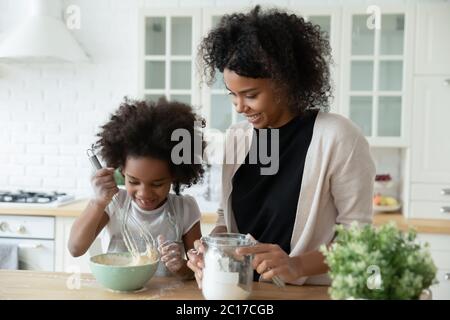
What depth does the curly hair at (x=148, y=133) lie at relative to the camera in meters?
1.27

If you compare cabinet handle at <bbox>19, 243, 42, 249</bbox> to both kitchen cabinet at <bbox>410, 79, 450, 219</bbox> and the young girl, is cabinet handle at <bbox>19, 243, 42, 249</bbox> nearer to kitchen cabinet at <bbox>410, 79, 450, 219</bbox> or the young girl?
the young girl

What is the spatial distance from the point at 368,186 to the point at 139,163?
55 centimetres

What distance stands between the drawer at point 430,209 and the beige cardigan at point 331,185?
158cm

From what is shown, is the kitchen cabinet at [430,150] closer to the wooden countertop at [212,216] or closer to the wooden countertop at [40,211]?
the wooden countertop at [212,216]

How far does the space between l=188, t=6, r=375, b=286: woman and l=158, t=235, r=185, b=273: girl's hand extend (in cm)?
17

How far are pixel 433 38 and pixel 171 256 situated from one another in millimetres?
1998

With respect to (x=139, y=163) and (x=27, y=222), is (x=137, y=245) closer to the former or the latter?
(x=139, y=163)

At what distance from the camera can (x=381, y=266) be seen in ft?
2.37

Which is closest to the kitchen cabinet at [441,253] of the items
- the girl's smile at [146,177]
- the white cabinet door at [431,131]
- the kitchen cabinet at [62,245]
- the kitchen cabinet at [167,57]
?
the white cabinet door at [431,131]

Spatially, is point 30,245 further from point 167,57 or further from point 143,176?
point 143,176

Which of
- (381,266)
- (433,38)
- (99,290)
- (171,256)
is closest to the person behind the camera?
(381,266)

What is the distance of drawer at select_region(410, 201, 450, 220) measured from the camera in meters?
2.58

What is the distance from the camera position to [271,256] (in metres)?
0.95

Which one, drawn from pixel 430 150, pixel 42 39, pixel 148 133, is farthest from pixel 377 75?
pixel 42 39
